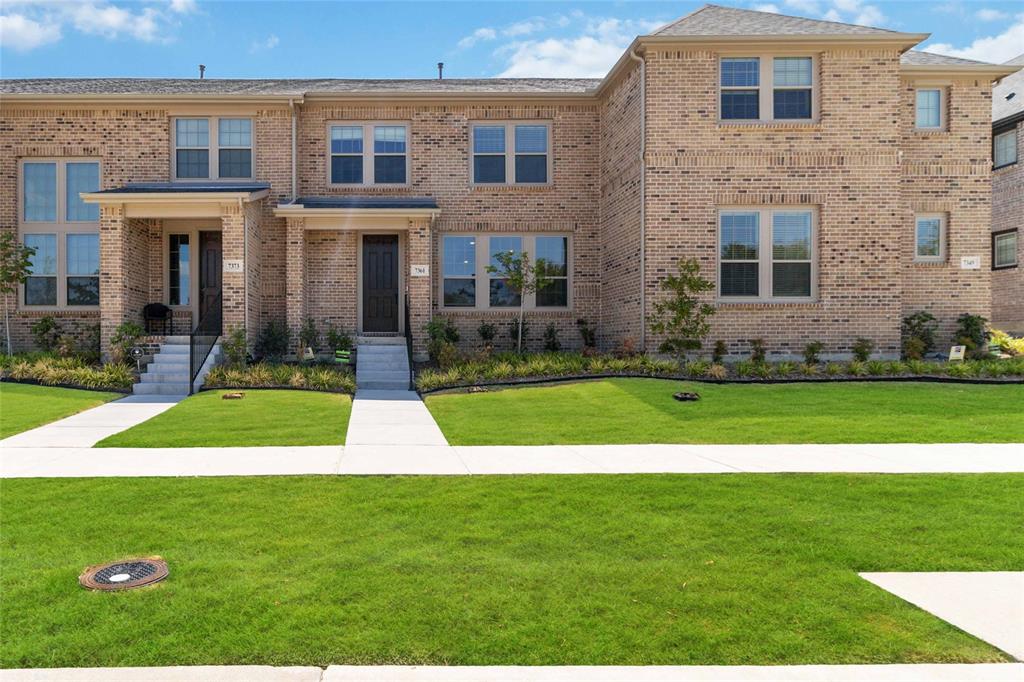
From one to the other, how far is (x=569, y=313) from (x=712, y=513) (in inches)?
470

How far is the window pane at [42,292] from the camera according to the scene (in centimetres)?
1641

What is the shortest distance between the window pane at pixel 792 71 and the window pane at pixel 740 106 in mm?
595

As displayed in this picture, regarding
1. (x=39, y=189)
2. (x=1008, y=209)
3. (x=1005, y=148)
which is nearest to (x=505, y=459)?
(x=39, y=189)

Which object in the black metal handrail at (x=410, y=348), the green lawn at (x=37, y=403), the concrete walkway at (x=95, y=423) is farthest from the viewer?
the black metal handrail at (x=410, y=348)

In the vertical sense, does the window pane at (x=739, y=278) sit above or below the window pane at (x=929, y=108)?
below

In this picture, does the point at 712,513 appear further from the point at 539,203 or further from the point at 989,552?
the point at 539,203

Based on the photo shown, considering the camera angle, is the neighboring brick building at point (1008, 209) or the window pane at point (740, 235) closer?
the window pane at point (740, 235)

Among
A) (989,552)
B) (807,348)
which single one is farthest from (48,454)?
Answer: (807,348)

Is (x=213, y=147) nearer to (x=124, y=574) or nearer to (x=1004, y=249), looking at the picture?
(x=124, y=574)

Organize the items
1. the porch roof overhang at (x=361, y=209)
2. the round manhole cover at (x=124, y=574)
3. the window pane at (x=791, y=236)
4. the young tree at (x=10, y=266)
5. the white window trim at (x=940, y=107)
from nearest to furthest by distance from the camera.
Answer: the round manhole cover at (x=124, y=574) → the window pane at (x=791, y=236) → the young tree at (x=10, y=266) → the porch roof overhang at (x=361, y=209) → the white window trim at (x=940, y=107)

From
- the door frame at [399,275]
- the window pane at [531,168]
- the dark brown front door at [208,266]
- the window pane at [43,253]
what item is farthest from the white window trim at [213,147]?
the window pane at [531,168]

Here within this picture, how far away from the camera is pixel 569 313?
55.2 ft

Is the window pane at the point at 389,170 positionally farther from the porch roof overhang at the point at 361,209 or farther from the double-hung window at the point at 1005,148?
the double-hung window at the point at 1005,148

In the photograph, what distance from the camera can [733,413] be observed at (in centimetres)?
1005
